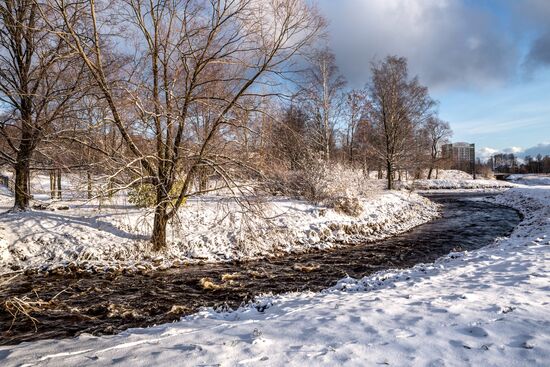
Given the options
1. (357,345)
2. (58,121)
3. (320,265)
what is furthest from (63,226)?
(357,345)

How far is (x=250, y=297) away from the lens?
684 centimetres

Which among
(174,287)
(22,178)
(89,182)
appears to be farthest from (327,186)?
(22,178)

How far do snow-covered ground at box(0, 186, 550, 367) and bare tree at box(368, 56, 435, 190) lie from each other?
22.4 meters


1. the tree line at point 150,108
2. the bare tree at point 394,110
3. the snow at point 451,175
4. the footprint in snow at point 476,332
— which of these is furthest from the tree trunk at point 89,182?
the snow at point 451,175

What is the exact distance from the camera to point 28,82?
1063 cm

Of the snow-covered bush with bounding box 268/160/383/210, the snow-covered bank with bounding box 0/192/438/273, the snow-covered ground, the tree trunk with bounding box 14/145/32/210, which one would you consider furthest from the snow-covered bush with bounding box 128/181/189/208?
the snow-covered ground

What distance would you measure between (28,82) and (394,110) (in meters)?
23.0

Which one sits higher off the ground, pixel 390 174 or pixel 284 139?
pixel 284 139

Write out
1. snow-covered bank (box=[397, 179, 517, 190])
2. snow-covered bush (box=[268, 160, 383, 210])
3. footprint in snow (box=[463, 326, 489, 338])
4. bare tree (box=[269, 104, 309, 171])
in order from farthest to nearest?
snow-covered bank (box=[397, 179, 517, 190]) → snow-covered bush (box=[268, 160, 383, 210]) → bare tree (box=[269, 104, 309, 171]) → footprint in snow (box=[463, 326, 489, 338])

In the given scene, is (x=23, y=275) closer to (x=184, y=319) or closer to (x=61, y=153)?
(x=61, y=153)

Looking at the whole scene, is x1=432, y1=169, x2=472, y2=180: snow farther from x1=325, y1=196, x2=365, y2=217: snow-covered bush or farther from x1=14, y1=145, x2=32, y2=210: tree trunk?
x1=14, y1=145, x2=32, y2=210: tree trunk

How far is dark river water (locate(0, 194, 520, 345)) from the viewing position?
566 centimetres

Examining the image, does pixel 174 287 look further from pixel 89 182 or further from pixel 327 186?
pixel 327 186

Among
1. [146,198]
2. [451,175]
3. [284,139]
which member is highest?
[451,175]
